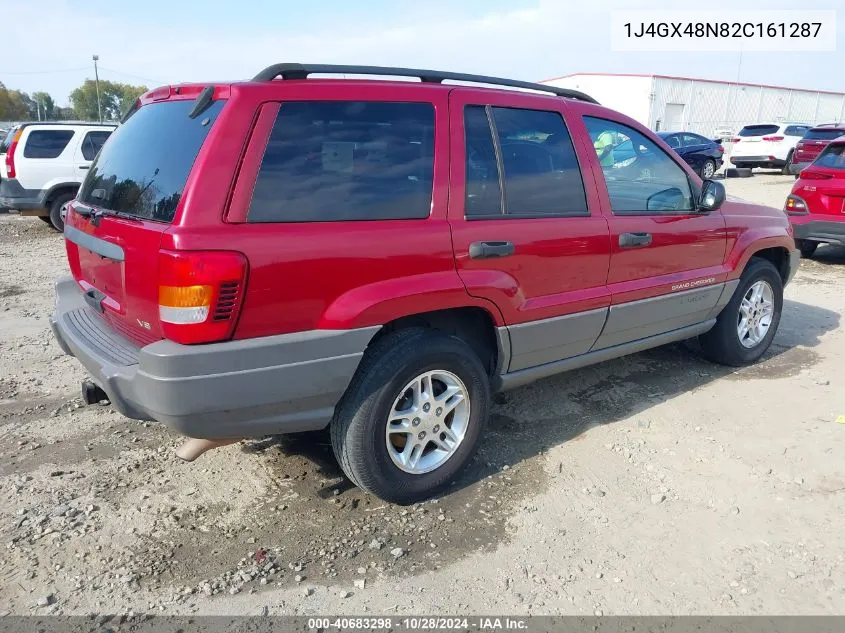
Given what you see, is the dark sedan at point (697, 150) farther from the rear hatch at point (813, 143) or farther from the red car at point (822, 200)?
the red car at point (822, 200)

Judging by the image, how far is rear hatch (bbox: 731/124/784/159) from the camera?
2244 cm

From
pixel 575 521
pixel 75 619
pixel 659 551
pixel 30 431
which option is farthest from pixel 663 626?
pixel 30 431

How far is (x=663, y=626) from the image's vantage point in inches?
95.8

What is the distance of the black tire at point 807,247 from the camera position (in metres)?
9.29

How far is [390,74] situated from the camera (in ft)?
10.2

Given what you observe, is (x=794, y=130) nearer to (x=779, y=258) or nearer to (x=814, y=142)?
(x=814, y=142)

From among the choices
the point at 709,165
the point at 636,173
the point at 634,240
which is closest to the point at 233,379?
the point at 634,240

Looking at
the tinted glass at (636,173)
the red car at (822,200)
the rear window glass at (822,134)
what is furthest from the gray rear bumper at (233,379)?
the rear window glass at (822,134)

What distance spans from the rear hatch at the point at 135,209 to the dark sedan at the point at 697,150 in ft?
65.1

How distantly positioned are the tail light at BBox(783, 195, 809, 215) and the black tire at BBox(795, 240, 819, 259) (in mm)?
888

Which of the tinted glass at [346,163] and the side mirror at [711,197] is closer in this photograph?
the tinted glass at [346,163]

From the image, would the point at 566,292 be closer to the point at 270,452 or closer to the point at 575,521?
the point at 575,521

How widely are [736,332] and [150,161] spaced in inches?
164

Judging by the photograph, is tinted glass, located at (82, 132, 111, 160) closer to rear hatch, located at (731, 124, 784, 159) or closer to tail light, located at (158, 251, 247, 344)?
tail light, located at (158, 251, 247, 344)
